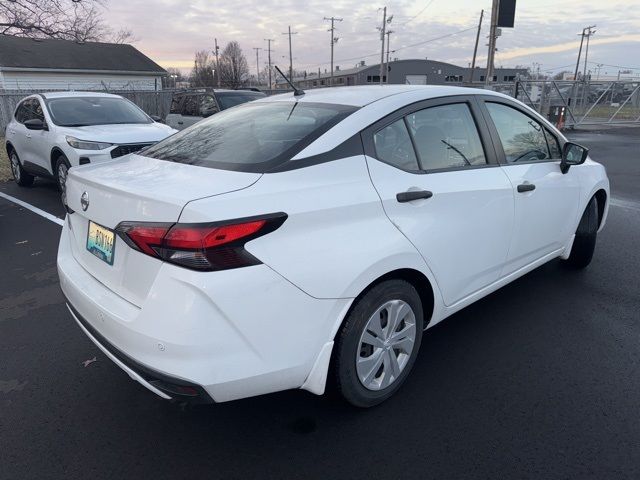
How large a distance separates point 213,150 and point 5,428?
184 centimetres

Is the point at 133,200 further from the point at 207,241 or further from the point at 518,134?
the point at 518,134

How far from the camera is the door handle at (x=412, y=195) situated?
8.27 feet

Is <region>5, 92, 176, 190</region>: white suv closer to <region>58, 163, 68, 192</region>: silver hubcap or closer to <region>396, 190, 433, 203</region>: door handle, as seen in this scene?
<region>58, 163, 68, 192</region>: silver hubcap

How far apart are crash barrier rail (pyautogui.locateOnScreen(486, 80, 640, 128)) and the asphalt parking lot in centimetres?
1799

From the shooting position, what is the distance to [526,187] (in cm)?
336

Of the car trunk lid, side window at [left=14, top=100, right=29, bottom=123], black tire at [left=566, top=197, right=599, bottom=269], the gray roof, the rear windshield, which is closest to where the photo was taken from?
the car trunk lid

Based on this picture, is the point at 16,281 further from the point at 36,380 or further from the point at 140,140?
the point at 140,140

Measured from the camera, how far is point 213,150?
108 inches

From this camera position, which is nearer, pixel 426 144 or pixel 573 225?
pixel 426 144

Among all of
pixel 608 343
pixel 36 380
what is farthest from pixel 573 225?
pixel 36 380

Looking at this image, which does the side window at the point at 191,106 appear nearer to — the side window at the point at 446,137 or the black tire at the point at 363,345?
the side window at the point at 446,137

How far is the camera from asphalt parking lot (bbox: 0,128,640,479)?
2311mm

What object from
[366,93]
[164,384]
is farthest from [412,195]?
[164,384]

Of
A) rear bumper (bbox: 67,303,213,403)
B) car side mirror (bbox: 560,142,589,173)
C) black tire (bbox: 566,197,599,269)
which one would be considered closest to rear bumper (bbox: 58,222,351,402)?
rear bumper (bbox: 67,303,213,403)
